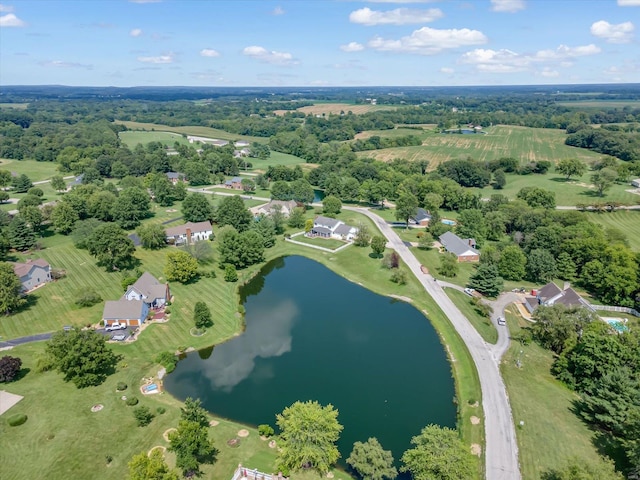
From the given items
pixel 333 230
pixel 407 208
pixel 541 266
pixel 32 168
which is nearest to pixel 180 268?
pixel 333 230

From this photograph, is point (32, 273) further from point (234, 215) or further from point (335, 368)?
point (335, 368)

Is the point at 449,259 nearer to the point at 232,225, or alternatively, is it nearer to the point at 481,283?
the point at 481,283

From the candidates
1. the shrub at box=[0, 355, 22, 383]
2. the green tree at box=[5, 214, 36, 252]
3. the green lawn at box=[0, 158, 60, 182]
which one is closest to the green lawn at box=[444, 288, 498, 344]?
the shrub at box=[0, 355, 22, 383]

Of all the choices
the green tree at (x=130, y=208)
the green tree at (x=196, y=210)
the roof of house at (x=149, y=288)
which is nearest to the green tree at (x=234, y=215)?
the green tree at (x=196, y=210)

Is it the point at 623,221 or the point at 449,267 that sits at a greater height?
the point at 449,267

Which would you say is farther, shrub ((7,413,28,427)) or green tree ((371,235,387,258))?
green tree ((371,235,387,258))

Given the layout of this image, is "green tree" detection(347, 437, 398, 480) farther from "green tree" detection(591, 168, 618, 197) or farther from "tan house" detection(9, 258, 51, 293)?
"green tree" detection(591, 168, 618, 197)

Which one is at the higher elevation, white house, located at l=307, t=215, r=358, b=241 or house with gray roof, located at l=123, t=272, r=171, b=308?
house with gray roof, located at l=123, t=272, r=171, b=308
